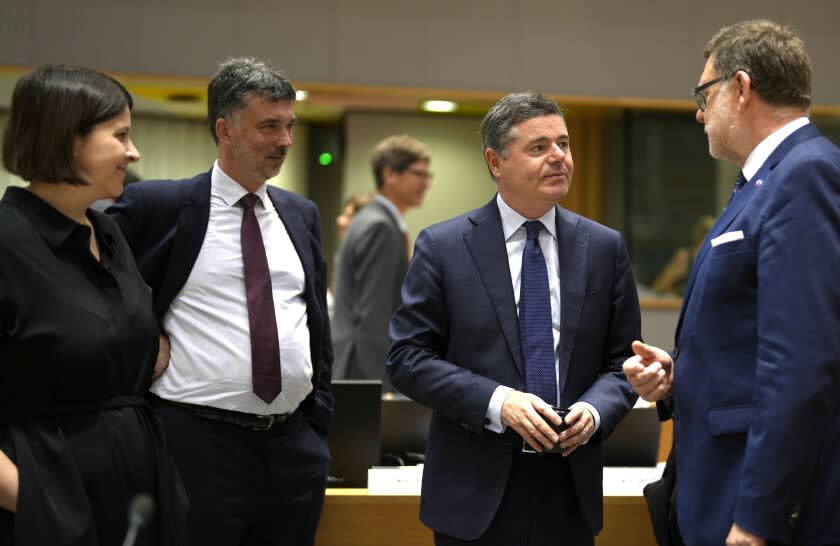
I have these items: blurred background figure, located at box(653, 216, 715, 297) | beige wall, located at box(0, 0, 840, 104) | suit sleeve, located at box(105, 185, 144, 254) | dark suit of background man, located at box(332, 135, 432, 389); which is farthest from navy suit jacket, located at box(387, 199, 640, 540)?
blurred background figure, located at box(653, 216, 715, 297)

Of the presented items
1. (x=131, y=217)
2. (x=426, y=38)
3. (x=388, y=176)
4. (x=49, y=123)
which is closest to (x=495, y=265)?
(x=131, y=217)

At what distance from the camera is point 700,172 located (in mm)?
6934

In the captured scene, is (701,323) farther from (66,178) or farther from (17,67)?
(17,67)

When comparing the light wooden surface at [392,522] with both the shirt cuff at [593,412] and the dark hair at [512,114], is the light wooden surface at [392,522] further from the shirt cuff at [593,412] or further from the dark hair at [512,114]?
the dark hair at [512,114]

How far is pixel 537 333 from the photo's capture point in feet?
8.18

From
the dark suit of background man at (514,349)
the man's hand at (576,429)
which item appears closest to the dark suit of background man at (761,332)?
the man's hand at (576,429)

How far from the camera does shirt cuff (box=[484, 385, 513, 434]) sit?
237cm

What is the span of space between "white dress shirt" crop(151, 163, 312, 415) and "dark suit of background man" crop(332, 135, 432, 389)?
6.17 ft

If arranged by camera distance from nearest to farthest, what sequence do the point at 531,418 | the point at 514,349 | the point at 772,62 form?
the point at 772,62 < the point at 531,418 < the point at 514,349

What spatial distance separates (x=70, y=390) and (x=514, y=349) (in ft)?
3.49

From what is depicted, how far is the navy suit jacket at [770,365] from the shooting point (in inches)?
71.9

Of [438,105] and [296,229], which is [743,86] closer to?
[296,229]

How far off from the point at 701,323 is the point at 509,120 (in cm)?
84

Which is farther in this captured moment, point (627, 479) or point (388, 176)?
point (388, 176)
